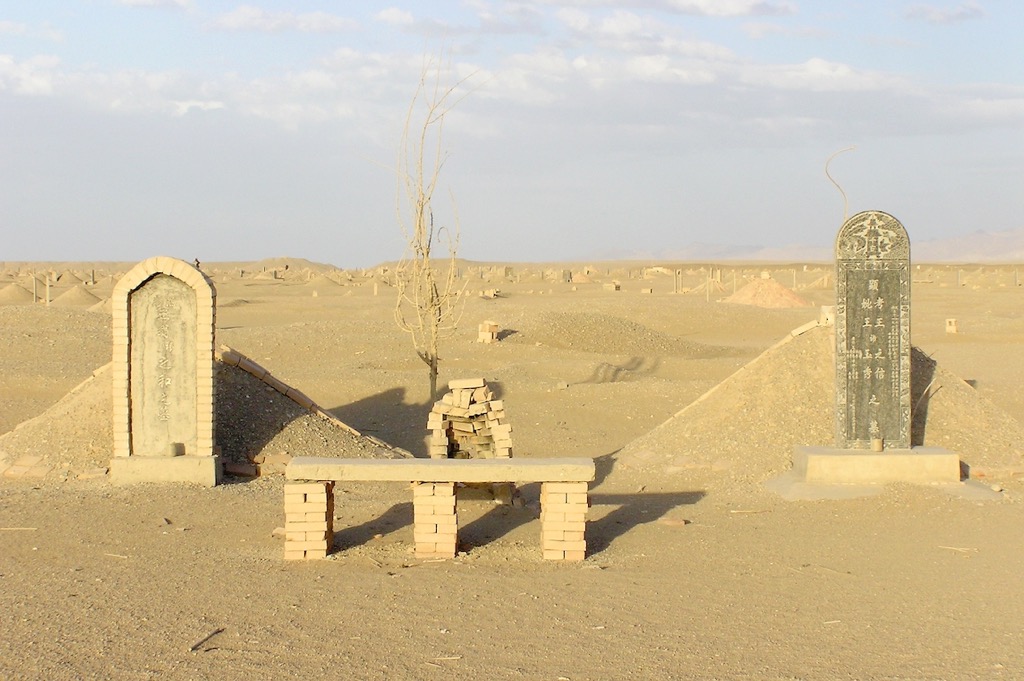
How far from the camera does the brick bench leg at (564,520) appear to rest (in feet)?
25.2

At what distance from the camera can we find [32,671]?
213 inches

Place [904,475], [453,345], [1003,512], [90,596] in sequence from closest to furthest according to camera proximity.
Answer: [90,596] < [1003,512] < [904,475] < [453,345]

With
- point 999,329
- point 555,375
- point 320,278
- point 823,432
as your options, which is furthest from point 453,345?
point 320,278

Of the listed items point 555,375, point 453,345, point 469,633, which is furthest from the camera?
point 453,345

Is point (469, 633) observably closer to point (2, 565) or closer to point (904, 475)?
point (2, 565)

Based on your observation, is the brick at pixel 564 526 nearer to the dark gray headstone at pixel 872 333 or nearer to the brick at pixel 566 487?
the brick at pixel 566 487

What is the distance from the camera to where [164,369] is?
1066 cm

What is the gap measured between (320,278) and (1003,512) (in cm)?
4832

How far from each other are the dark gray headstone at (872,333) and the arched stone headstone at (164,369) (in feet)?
20.3

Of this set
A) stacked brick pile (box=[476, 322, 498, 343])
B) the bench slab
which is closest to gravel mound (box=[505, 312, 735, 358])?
stacked brick pile (box=[476, 322, 498, 343])

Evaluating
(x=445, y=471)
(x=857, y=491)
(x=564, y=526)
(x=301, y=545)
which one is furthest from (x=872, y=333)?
(x=301, y=545)

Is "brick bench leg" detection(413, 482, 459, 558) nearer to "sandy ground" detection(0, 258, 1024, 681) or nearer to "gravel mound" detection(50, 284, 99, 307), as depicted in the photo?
"sandy ground" detection(0, 258, 1024, 681)

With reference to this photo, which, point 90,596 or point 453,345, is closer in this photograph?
point 90,596

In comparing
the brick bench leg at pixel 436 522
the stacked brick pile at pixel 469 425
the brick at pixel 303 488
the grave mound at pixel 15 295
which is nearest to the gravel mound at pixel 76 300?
the grave mound at pixel 15 295
